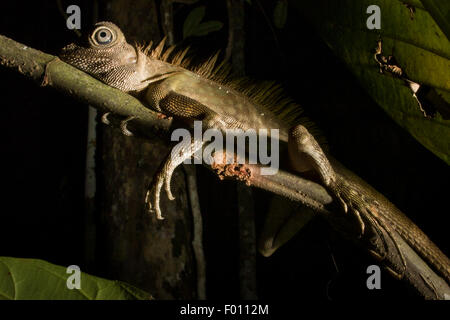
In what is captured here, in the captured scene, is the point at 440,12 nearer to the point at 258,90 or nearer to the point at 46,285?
the point at 46,285

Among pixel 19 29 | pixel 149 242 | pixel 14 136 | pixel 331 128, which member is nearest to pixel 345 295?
pixel 331 128

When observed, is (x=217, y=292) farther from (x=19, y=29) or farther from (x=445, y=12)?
(x=19, y=29)

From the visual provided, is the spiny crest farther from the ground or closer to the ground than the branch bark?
farther from the ground

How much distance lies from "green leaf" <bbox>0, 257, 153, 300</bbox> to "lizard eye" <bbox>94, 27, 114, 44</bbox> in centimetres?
125

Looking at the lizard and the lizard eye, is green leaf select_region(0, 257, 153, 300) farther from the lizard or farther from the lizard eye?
the lizard eye

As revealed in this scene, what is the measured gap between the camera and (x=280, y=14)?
9.54ft

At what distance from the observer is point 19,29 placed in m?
3.55

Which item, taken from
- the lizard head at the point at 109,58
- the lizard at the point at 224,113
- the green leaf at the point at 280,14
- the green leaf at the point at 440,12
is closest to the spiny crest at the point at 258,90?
the lizard at the point at 224,113

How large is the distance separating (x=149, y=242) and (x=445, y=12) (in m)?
2.09

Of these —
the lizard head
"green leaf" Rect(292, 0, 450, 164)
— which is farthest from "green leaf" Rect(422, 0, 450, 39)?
the lizard head

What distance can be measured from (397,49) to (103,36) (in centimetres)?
137

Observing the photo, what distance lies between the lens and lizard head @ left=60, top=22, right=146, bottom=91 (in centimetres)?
182

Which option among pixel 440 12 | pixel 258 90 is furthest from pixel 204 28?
pixel 440 12

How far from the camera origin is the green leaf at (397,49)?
0.97 meters
